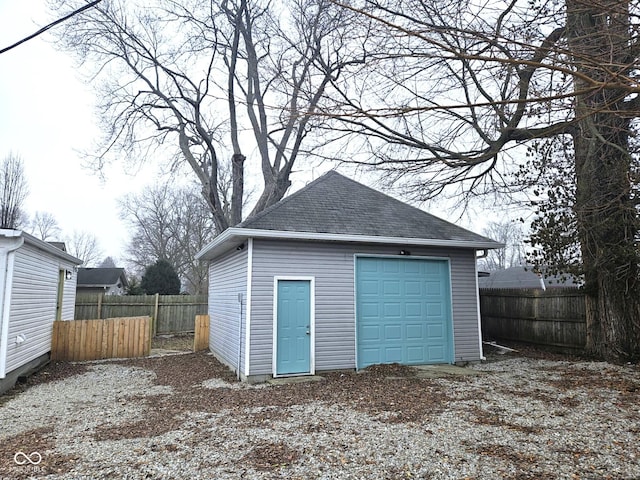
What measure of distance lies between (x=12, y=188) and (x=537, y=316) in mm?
18107

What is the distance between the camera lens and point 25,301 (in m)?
7.41

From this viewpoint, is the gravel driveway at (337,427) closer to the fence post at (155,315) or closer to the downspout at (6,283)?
the downspout at (6,283)

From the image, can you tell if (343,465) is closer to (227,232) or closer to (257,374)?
(257,374)

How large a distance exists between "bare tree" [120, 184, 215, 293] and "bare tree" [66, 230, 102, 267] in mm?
12868

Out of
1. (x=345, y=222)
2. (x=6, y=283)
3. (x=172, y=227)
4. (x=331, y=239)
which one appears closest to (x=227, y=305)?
(x=331, y=239)

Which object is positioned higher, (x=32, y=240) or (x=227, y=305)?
(x=32, y=240)

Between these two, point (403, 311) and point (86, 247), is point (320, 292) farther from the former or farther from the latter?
point (86, 247)

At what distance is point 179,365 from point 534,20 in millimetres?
9069

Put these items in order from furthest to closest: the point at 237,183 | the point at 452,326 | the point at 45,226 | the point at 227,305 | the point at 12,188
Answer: the point at 45,226, the point at 237,183, the point at 12,188, the point at 227,305, the point at 452,326

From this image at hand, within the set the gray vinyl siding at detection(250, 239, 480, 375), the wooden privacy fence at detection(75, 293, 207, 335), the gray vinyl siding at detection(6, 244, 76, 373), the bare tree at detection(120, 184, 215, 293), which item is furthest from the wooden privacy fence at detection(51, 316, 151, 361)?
the bare tree at detection(120, 184, 215, 293)

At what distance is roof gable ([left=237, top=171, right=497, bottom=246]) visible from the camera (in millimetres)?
7715

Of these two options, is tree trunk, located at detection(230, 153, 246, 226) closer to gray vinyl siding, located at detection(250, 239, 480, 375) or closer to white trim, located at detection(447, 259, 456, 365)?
gray vinyl siding, located at detection(250, 239, 480, 375)

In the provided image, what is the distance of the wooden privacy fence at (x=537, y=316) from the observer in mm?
9344

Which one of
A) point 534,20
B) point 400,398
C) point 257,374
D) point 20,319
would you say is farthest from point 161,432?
point 534,20
